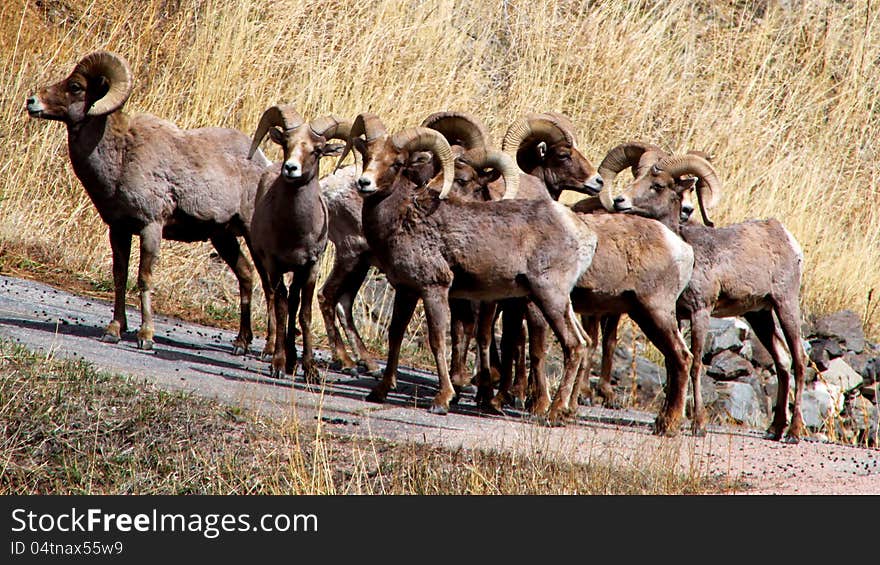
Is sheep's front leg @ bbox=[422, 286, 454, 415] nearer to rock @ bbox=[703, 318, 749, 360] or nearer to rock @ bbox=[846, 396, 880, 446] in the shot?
rock @ bbox=[703, 318, 749, 360]

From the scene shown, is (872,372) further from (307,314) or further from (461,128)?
(307,314)

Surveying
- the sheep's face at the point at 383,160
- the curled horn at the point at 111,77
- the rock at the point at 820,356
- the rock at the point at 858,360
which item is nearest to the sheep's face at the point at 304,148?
the sheep's face at the point at 383,160

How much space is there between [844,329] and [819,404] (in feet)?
7.49

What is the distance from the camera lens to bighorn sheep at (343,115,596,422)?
31.4ft

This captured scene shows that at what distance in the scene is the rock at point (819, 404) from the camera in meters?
14.1

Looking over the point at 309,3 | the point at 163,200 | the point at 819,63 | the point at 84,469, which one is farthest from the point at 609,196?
the point at 819,63

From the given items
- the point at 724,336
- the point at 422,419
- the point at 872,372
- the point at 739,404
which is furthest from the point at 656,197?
the point at 872,372

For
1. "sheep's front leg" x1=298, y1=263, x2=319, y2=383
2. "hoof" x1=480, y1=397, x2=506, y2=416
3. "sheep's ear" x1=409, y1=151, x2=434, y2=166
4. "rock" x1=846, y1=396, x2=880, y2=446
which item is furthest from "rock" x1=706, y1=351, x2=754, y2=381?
"sheep's ear" x1=409, y1=151, x2=434, y2=166

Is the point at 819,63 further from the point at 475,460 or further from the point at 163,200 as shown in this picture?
the point at 475,460

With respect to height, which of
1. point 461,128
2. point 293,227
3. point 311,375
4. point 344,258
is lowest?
point 311,375

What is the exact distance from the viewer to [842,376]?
1580cm

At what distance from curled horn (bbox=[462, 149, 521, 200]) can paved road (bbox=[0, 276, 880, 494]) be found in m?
1.83

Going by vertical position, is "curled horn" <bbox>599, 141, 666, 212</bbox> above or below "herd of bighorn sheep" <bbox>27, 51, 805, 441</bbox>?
above

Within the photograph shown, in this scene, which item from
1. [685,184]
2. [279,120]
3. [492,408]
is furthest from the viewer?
[685,184]
